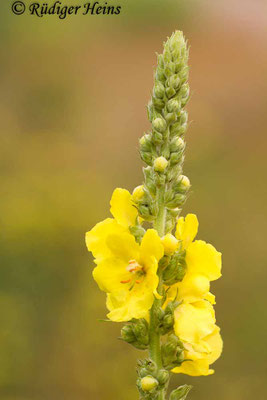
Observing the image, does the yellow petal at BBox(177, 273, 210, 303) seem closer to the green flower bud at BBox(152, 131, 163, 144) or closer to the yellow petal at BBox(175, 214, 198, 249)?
the yellow petal at BBox(175, 214, 198, 249)

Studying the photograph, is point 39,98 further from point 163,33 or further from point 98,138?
point 163,33

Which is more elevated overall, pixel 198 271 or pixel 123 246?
pixel 123 246

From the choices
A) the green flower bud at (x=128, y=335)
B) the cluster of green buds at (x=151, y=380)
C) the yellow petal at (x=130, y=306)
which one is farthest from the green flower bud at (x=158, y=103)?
the cluster of green buds at (x=151, y=380)

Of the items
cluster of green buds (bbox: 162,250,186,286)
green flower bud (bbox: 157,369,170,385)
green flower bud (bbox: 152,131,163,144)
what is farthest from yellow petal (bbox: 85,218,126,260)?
green flower bud (bbox: 157,369,170,385)

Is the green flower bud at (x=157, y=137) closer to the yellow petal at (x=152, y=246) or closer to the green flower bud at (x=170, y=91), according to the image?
the green flower bud at (x=170, y=91)

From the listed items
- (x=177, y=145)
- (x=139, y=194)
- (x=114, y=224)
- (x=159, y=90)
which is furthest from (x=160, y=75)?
(x=114, y=224)

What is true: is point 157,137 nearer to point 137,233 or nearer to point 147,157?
point 147,157
